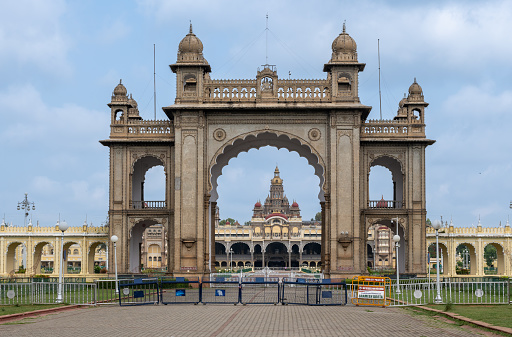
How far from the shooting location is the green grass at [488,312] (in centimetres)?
1755

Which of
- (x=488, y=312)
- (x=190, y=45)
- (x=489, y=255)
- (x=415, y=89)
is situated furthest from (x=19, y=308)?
(x=489, y=255)

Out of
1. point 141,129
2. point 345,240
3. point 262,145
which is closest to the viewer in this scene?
point 345,240

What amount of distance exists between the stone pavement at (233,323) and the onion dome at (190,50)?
2064cm

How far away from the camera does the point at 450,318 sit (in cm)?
1948

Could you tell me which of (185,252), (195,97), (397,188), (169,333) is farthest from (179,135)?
(169,333)

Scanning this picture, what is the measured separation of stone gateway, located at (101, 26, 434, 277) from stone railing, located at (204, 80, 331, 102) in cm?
6

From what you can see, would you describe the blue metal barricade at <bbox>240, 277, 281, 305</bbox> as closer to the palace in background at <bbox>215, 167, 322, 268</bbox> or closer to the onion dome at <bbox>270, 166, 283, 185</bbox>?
the palace in background at <bbox>215, 167, 322, 268</bbox>

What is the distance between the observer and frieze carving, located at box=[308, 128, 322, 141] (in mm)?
40781

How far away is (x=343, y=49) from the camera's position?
4100cm

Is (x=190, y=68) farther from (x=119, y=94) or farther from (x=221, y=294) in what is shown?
(x=221, y=294)

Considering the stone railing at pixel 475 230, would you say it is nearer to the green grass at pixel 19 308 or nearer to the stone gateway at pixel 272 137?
the stone gateway at pixel 272 137

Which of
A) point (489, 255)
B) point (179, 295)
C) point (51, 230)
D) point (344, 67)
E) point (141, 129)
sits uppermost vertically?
point (344, 67)

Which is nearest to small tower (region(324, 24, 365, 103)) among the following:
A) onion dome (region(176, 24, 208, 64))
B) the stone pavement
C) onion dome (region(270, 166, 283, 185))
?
onion dome (region(176, 24, 208, 64))

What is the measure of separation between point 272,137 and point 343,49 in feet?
22.0
